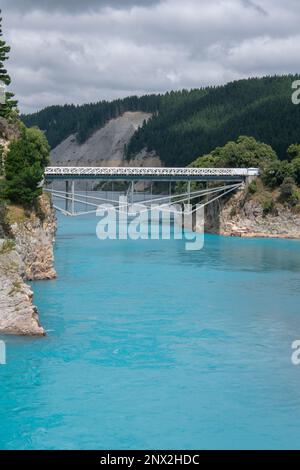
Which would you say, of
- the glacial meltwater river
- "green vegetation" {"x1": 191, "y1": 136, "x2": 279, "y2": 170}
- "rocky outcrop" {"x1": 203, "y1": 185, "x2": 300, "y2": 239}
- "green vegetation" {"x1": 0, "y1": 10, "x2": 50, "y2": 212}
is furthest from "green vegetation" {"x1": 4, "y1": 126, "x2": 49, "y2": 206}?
"green vegetation" {"x1": 191, "y1": 136, "x2": 279, "y2": 170}

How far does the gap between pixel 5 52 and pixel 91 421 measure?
39750 mm

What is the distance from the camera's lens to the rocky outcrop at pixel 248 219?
9319 cm

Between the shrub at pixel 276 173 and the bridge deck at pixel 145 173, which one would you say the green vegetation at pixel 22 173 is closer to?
the bridge deck at pixel 145 173

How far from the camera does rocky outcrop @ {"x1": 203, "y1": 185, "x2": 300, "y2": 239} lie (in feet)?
306

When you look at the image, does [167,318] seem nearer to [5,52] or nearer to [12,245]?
[12,245]

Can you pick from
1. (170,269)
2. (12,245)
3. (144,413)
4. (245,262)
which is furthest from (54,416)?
(245,262)

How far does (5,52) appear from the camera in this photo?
56250 millimetres

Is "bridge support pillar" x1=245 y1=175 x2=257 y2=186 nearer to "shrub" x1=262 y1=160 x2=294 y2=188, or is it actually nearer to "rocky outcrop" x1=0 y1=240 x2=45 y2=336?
"shrub" x1=262 y1=160 x2=294 y2=188

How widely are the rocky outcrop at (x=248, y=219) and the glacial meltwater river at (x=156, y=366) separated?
3697cm

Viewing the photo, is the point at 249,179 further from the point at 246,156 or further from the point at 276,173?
the point at 246,156

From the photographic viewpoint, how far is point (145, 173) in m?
90.9

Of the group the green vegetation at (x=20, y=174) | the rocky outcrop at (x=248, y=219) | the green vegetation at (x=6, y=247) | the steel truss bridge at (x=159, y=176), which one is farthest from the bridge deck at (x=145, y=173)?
the green vegetation at (x=6, y=247)

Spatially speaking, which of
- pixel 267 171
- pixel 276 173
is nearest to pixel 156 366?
pixel 276 173

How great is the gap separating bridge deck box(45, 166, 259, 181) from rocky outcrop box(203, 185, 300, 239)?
325 centimetres
